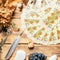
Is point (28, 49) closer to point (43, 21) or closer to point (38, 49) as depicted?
point (38, 49)

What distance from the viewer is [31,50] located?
5.20 feet

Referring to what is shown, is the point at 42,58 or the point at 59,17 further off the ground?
the point at 59,17

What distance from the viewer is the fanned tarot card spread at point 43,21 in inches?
62.4

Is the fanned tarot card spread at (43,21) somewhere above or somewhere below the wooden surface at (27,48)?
above

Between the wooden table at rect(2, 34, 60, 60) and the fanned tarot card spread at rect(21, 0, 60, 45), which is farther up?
the fanned tarot card spread at rect(21, 0, 60, 45)

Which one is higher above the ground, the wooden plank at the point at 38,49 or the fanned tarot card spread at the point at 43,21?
the fanned tarot card spread at the point at 43,21

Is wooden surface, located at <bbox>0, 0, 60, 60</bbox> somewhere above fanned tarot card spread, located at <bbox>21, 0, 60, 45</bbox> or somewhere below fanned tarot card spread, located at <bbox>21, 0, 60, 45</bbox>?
below

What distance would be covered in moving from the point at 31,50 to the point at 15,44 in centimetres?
11

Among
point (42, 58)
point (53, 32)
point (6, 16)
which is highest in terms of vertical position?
point (6, 16)

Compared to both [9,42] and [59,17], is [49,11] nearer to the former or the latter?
Answer: [59,17]

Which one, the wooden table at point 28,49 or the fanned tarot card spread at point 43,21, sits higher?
the fanned tarot card spread at point 43,21

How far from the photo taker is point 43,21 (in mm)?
1612

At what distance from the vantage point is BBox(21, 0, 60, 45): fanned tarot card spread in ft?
5.20

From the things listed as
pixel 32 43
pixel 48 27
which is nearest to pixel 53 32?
pixel 48 27
